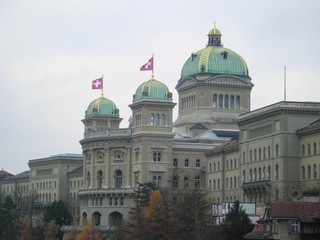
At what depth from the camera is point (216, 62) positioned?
188000mm

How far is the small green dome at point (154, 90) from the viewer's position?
17188 centimetres

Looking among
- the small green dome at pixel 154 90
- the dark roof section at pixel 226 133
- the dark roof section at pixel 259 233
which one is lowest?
the dark roof section at pixel 259 233

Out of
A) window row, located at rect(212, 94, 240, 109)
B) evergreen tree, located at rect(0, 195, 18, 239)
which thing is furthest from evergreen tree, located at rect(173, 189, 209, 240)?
window row, located at rect(212, 94, 240, 109)

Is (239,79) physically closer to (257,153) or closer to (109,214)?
(109,214)

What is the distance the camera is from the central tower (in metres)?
187

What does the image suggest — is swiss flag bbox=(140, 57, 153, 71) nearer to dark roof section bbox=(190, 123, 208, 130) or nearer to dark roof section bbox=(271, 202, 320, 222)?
dark roof section bbox=(190, 123, 208, 130)

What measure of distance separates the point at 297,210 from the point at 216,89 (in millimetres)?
94020

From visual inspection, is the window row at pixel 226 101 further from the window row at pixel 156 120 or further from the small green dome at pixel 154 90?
the window row at pixel 156 120

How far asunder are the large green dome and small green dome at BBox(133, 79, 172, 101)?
54.4 ft

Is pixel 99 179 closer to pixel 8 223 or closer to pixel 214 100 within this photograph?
pixel 8 223

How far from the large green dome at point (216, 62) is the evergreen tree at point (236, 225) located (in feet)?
257

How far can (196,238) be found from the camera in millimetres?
114500

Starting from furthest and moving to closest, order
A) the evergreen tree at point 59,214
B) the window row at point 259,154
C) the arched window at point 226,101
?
the arched window at point 226,101 < the evergreen tree at point 59,214 < the window row at point 259,154

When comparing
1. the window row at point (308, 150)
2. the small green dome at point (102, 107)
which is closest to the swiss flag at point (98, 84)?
the small green dome at point (102, 107)
